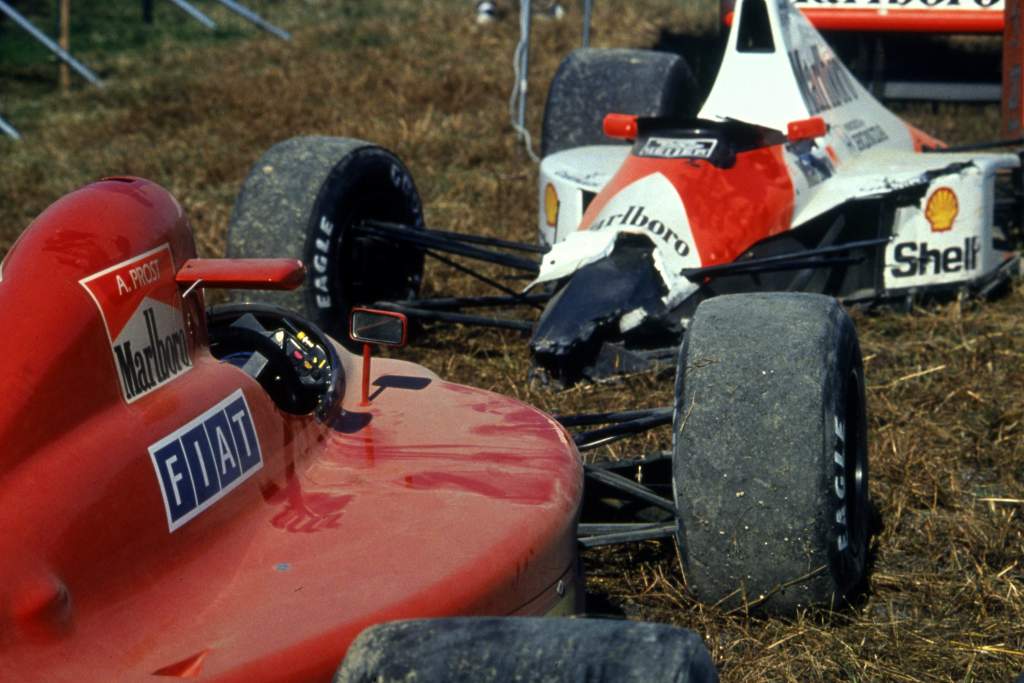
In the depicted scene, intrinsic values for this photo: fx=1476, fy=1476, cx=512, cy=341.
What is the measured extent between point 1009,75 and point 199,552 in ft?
20.3

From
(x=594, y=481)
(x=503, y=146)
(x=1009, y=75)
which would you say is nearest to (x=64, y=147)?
(x=503, y=146)

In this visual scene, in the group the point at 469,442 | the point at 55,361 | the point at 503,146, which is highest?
the point at 55,361

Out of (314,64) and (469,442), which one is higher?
(469,442)

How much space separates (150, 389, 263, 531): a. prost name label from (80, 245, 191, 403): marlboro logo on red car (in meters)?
0.10

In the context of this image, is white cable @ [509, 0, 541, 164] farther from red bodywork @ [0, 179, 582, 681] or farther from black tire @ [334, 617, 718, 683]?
black tire @ [334, 617, 718, 683]

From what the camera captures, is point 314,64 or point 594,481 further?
point 314,64

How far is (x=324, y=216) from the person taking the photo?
18.5ft

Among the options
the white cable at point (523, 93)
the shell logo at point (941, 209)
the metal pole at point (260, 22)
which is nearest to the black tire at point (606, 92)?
the white cable at point (523, 93)

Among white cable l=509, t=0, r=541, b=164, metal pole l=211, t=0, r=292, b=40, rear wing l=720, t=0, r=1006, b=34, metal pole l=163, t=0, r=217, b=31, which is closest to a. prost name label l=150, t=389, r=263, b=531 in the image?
white cable l=509, t=0, r=541, b=164

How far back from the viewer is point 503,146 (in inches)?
401

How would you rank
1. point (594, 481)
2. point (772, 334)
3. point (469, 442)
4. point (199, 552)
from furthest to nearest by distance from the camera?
point (594, 481), point (772, 334), point (469, 442), point (199, 552)

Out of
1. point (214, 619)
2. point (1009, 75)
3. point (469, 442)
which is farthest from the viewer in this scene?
point (1009, 75)

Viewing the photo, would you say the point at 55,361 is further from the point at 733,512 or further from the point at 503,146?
the point at 503,146

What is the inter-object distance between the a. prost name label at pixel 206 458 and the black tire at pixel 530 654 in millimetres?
520
